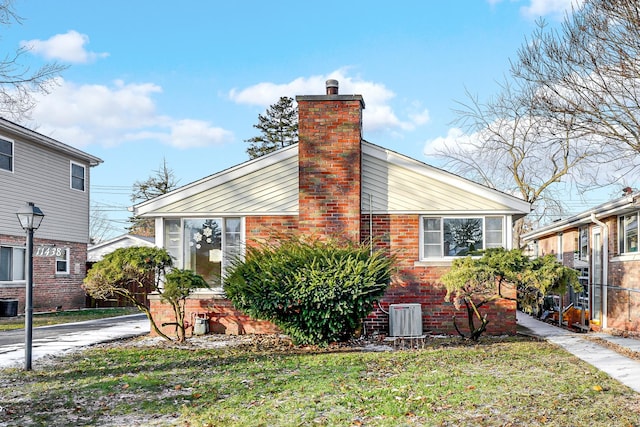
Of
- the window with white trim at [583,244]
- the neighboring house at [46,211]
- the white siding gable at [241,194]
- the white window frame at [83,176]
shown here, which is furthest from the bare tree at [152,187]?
the window with white trim at [583,244]

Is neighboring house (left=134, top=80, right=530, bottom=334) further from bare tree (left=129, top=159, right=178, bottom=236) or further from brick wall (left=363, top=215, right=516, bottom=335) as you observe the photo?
bare tree (left=129, top=159, right=178, bottom=236)

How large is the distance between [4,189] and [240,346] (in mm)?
12360

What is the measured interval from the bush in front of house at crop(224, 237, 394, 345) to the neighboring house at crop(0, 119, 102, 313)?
28.5ft

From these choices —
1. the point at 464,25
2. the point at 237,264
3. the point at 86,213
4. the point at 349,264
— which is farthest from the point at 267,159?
the point at 86,213

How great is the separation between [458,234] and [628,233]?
3534 millimetres

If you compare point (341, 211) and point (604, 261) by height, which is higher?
point (341, 211)

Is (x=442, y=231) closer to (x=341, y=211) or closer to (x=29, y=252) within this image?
(x=341, y=211)

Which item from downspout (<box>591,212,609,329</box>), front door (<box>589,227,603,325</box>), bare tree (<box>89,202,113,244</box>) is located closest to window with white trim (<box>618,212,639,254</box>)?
downspout (<box>591,212,609,329</box>)

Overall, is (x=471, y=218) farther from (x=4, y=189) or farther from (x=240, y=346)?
(x=4, y=189)

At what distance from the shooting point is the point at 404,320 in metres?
11.4

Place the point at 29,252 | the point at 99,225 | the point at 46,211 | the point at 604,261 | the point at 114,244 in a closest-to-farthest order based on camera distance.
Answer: the point at 29,252, the point at 604,261, the point at 46,211, the point at 114,244, the point at 99,225

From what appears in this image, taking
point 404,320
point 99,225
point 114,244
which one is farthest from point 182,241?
point 99,225

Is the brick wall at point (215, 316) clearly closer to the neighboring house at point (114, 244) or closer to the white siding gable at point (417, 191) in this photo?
the white siding gable at point (417, 191)

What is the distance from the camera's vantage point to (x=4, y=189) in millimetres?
19141
